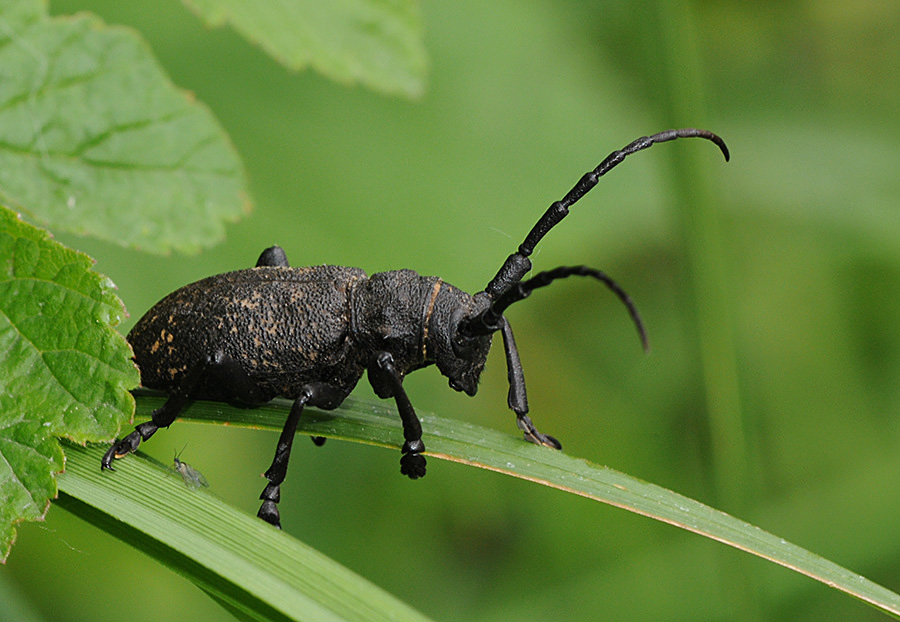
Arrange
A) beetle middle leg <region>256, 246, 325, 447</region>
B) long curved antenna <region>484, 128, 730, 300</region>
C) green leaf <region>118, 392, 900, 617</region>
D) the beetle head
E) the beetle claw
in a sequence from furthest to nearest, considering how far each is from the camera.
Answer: beetle middle leg <region>256, 246, 325, 447</region> < the beetle head < long curved antenna <region>484, 128, 730, 300</region> < the beetle claw < green leaf <region>118, 392, 900, 617</region>

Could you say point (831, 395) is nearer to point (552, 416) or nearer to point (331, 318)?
point (552, 416)

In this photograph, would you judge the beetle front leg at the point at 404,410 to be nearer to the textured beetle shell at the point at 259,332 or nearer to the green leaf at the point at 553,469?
the green leaf at the point at 553,469

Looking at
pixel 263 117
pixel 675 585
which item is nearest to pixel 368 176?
pixel 263 117

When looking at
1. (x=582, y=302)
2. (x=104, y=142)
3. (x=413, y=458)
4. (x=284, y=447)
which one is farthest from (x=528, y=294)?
(x=582, y=302)

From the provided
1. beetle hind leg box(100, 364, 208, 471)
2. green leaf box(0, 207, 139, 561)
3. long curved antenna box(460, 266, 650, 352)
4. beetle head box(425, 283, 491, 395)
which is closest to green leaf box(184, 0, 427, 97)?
beetle head box(425, 283, 491, 395)

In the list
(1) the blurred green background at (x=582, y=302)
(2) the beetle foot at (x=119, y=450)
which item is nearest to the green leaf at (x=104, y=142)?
(2) the beetle foot at (x=119, y=450)

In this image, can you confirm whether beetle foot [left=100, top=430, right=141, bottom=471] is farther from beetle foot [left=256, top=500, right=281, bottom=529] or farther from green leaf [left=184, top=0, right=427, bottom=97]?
green leaf [left=184, top=0, right=427, bottom=97]
